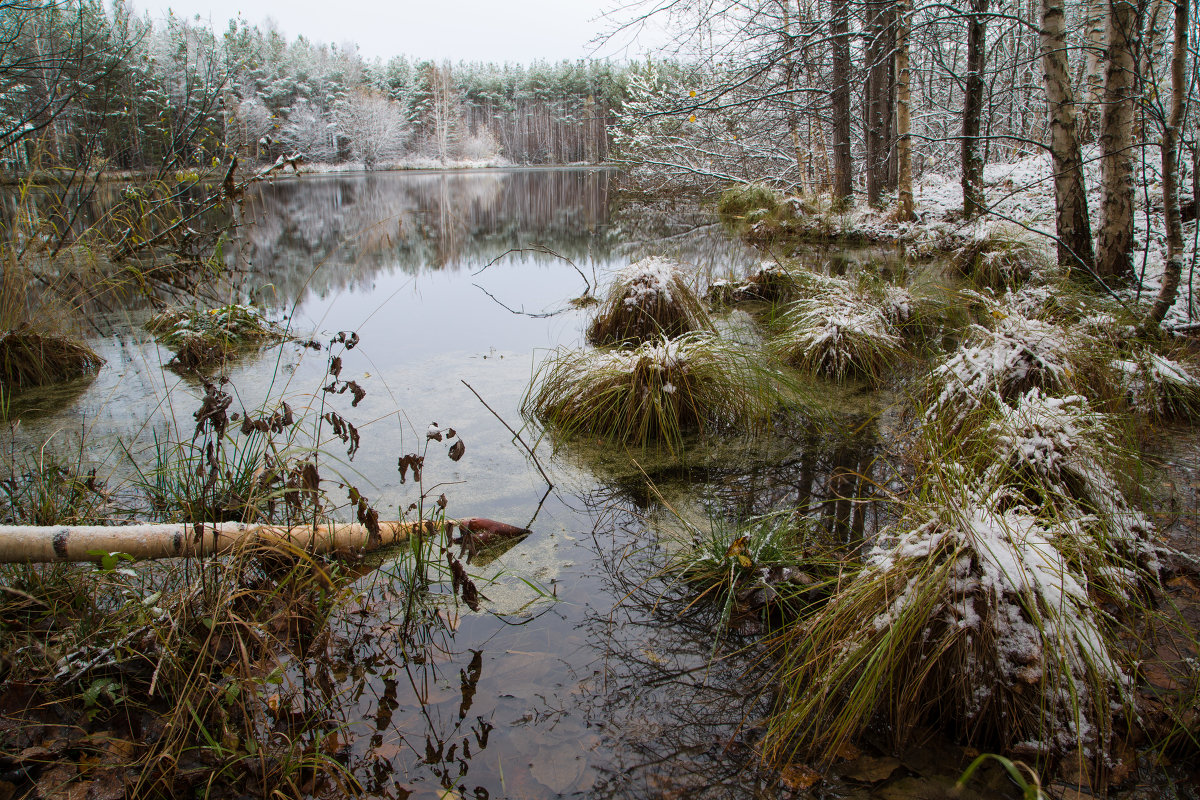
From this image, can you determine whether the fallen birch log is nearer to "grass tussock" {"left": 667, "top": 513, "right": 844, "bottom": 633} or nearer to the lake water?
the lake water

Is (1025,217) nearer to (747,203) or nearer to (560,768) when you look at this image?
(747,203)

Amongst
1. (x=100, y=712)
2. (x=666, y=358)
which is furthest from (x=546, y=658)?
(x=666, y=358)

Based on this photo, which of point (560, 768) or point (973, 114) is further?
point (973, 114)

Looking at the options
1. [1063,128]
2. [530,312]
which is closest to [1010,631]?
[1063,128]

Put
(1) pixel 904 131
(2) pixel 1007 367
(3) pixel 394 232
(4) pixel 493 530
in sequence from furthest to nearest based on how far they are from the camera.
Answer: (3) pixel 394 232, (1) pixel 904 131, (2) pixel 1007 367, (4) pixel 493 530

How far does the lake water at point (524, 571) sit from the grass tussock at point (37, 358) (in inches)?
8.1

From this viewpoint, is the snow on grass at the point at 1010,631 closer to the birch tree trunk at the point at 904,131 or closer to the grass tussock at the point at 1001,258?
the grass tussock at the point at 1001,258

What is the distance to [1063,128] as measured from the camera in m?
4.60

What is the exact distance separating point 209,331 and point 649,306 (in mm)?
3095

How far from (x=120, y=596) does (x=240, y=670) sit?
0.50 meters

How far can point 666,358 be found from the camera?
3.51 m

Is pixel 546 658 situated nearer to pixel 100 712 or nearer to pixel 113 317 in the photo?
pixel 100 712

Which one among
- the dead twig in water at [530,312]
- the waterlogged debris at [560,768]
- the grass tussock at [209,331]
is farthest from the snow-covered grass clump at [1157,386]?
the grass tussock at [209,331]

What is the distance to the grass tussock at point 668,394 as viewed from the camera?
11.2ft
